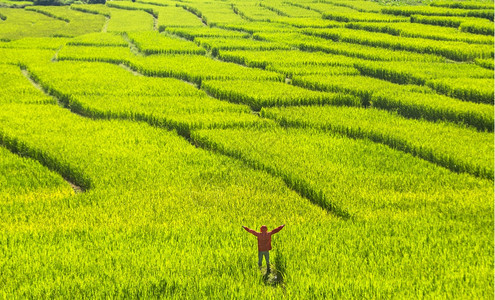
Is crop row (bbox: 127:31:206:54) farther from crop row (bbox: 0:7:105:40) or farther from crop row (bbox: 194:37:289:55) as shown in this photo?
crop row (bbox: 0:7:105:40)

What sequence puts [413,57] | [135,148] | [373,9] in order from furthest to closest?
[373,9]
[413,57]
[135,148]

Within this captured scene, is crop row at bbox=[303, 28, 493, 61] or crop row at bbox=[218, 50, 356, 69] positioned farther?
crop row at bbox=[303, 28, 493, 61]

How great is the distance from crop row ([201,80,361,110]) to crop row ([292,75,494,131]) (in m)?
0.62

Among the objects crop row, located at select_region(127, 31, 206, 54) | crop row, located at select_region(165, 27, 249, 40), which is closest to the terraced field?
crop row, located at select_region(127, 31, 206, 54)

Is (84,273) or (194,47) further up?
(84,273)

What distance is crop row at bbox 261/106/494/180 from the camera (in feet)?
29.9

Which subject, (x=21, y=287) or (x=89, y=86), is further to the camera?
(x=89, y=86)

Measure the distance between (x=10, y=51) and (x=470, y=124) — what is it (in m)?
17.6

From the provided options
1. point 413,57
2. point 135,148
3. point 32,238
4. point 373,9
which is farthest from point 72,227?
point 373,9

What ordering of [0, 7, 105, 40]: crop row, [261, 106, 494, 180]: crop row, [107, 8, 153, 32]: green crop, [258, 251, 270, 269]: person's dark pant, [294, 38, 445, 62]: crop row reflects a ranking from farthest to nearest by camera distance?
[107, 8, 153, 32]: green crop → [0, 7, 105, 40]: crop row → [294, 38, 445, 62]: crop row → [261, 106, 494, 180]: crop row → [258, 251, 270, 269]: person's dark pant

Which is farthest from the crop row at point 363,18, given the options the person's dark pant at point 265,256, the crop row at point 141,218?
the person's dark pant at point 265,256

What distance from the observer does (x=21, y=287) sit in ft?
15.9

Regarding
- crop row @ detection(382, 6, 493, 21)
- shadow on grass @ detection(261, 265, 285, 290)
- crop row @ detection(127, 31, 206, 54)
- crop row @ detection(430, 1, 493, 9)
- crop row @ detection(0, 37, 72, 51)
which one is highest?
shadow on grass @ detection(261, 265, 285, 290)

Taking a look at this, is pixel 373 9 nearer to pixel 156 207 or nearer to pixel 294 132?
pixel 294 132
